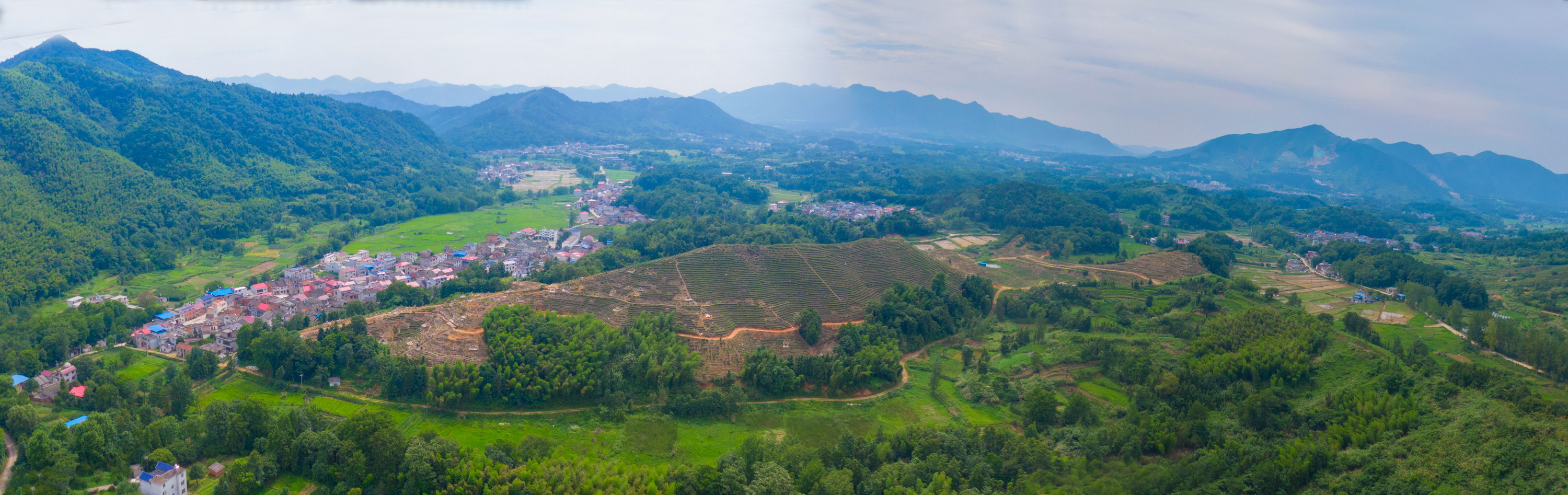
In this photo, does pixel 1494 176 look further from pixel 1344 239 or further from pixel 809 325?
pixel 809 325

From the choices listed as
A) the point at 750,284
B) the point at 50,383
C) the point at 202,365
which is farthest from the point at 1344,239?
the point at 50,383

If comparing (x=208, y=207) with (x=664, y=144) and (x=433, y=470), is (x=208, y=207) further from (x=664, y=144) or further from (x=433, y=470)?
(x=664, y=144)

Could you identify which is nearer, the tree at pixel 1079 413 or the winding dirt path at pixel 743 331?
the tree at pixel 1079 413

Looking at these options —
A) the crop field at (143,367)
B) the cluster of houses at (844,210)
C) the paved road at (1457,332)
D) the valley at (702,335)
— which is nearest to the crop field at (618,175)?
the valley at (702,335)

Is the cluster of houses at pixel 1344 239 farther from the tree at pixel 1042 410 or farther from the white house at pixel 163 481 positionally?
the white house at pixel 163 481

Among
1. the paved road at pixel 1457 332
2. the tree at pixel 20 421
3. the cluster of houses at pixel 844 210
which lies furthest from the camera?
the cluster of houses at pixel 844 210

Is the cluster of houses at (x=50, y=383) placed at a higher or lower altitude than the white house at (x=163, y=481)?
lower

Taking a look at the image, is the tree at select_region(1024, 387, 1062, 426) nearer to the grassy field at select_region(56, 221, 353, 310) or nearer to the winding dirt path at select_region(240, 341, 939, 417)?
the winding dirt path at select_region(240, 341, 939, 417)
